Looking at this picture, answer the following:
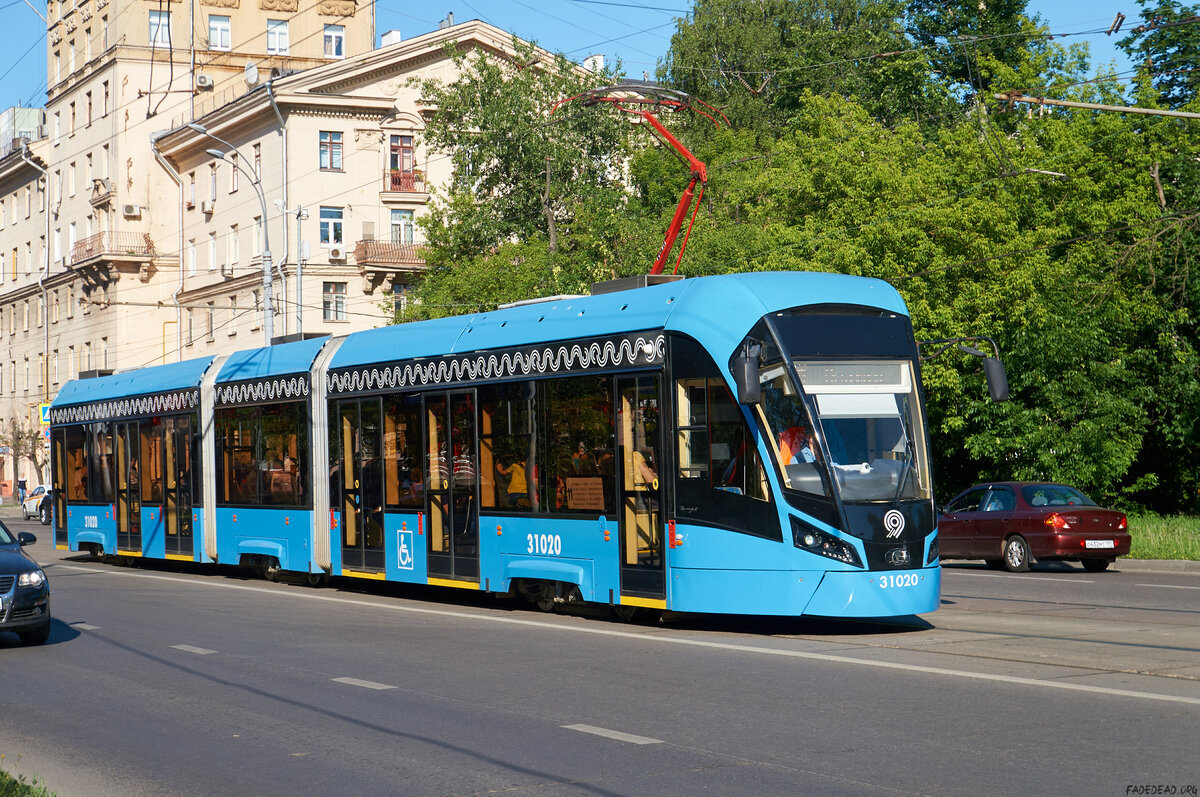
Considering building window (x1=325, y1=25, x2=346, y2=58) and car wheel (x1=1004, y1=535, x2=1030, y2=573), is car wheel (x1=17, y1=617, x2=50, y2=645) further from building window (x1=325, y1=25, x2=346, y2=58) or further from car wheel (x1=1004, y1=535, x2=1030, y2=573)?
building window (x1=325, y1=25, x2=346, y2=58)

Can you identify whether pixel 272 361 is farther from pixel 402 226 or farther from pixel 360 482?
pixel 402 226

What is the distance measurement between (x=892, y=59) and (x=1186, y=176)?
49.1ft

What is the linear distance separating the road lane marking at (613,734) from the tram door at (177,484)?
1648cm

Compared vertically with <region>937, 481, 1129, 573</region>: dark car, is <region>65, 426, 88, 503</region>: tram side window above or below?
above

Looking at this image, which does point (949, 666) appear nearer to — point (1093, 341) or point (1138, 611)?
point (1138, 611)

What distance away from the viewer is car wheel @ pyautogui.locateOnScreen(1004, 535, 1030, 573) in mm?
22922

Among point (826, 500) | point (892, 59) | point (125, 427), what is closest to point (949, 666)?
point (826, 500)

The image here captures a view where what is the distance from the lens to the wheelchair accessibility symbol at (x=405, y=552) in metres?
18.0

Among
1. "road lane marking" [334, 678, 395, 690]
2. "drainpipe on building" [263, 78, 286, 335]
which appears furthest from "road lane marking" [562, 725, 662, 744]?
"drainpipe on building" [263, 78, 286, 335]

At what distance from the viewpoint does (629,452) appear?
1448cm

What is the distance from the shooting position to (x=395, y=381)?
18.5 meters

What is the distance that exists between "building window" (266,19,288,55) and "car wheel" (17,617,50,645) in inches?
2208

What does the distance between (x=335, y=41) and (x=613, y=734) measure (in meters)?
63.6

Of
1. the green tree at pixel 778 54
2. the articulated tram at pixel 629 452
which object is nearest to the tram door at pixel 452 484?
the articulated tram at pixel 629 452
